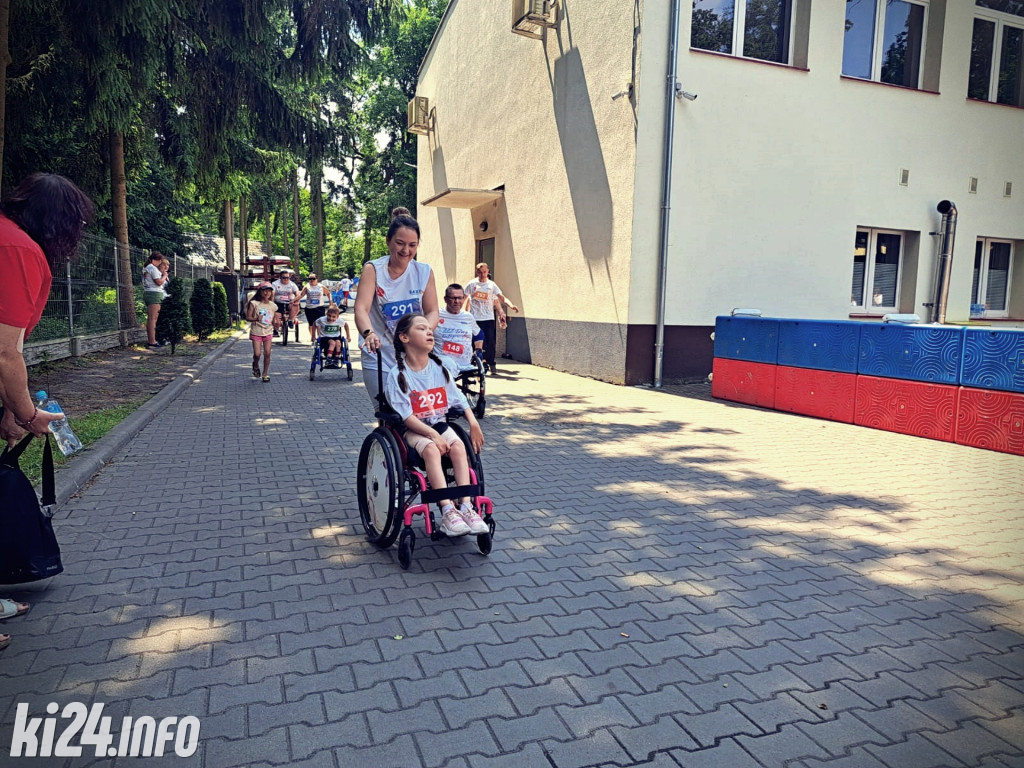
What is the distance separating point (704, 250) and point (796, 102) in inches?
123

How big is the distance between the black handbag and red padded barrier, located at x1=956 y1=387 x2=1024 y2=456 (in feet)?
26.7

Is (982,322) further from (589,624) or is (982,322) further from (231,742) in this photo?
(231,742)

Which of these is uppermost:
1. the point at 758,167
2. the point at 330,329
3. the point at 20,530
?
the point at 758,167

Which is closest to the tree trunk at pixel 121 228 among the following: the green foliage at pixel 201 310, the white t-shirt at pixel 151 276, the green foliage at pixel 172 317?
the white t-shirt at pixel 151 276

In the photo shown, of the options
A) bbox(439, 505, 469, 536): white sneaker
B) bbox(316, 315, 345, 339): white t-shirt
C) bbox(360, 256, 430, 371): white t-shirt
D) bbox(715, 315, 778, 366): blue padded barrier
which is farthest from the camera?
bbox(316, 315, 345, 339): white t-shirt

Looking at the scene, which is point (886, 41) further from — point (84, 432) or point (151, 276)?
point (151, 276)

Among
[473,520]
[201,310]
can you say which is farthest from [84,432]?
[201,310]

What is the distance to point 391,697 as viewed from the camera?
2725 mm

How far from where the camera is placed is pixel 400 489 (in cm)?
398

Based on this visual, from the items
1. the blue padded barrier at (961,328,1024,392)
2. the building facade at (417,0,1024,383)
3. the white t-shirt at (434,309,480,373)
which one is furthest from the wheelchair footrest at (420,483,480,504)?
the building facade at (417,0,1024,383)

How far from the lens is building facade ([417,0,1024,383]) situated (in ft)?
38.0

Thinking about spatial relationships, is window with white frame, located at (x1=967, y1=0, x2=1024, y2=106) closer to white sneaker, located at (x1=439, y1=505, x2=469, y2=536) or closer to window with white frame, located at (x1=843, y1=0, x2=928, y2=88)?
window with white frame, located at (x1=843, y1=0, x2=928, y2=88)

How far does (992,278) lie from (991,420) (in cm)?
936

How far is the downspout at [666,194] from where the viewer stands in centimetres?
1119
